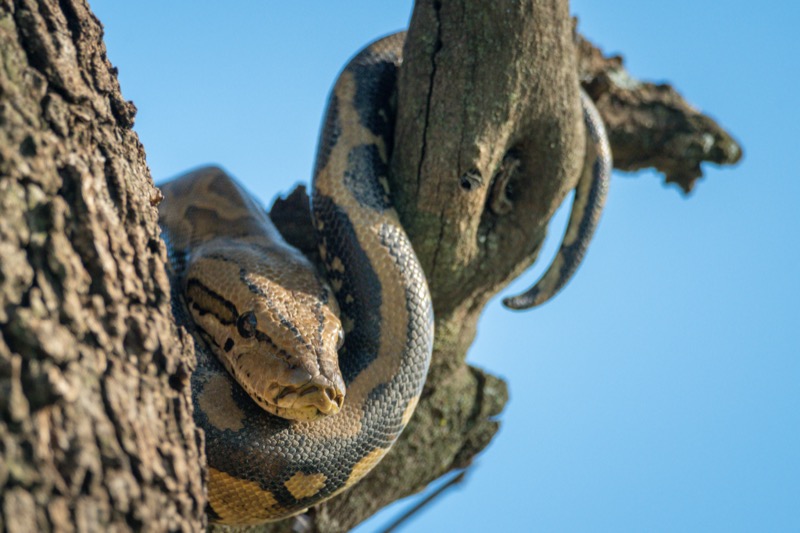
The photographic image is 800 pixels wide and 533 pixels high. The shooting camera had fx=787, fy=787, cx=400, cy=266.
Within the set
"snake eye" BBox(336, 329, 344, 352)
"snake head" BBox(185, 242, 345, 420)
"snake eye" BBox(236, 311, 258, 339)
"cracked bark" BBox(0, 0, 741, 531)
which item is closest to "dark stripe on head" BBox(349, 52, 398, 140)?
"snake head" BBox(185, 242, 345, 420)

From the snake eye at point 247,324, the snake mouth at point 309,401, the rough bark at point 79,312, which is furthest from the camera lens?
the snake eye at point 247,324

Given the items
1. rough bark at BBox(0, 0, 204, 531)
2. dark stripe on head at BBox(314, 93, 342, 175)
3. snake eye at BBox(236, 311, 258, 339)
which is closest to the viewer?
rough bark at BBox(0, 0, 204, 531)

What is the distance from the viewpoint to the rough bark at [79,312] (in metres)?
1.51

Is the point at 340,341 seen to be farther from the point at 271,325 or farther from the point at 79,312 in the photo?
the point at 79,312

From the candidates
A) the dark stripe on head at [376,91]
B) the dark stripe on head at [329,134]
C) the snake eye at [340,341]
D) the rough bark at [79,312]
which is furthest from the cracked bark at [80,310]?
the dark stripe on head at [376,91]

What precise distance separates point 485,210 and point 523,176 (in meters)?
0.26

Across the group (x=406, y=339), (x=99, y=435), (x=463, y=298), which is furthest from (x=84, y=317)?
(x=463, y=298)

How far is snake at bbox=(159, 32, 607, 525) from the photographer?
277 centimetres

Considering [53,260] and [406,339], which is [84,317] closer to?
[53,260]

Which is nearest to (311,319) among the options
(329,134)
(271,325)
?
(271,325)

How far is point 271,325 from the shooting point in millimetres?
2980

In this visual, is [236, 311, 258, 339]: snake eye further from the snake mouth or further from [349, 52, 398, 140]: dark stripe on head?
[349, 52, 398, 140]: dark stripe on head

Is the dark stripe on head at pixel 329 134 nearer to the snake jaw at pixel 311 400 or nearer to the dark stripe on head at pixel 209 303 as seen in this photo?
the dark stripe on head at pixel 209 303

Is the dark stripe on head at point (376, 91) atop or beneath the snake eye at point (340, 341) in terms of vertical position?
atop
